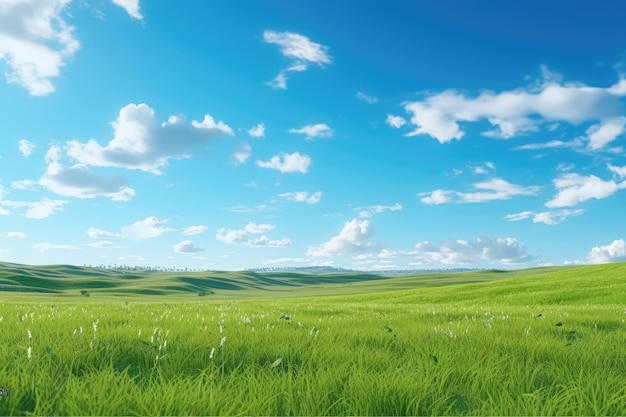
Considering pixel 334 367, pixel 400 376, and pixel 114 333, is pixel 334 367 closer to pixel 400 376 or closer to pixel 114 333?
pixel 400 376

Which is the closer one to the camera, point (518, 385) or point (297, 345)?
point (518, 385)

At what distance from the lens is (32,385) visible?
3.25m

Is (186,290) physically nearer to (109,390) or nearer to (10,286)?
(10,286)

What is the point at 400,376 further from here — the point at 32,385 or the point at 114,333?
the point at 114,333

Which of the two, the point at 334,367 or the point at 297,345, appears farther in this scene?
the point at 297,345

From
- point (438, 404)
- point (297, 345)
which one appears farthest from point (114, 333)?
point (438, 404)

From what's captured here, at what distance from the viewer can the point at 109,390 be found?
132 inches

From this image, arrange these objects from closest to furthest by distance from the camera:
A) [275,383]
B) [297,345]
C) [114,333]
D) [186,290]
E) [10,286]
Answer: [275,383] < [297,345] < [114,333] < [10,286] < [186,290]

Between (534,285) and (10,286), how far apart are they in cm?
10282

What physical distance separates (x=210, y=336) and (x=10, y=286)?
11598 centimetres

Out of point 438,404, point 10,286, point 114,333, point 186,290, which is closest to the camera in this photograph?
point 438,404

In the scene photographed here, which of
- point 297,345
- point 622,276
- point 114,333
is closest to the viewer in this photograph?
point 297,345

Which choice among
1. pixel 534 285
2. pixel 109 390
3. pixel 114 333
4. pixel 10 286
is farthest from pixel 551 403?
pixel 10 286

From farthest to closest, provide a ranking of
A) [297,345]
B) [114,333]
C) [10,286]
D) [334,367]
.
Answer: [10,286] < [114,333] < [297,345] < [334,367]
